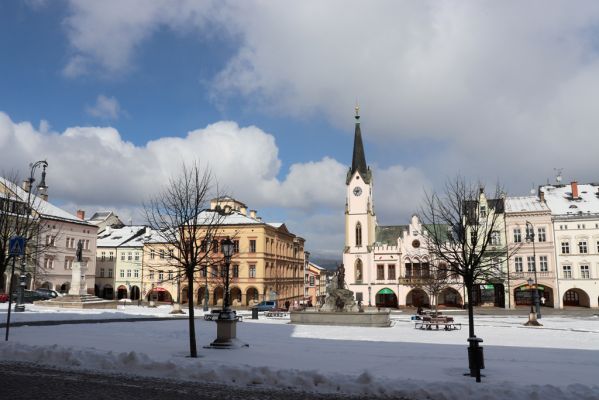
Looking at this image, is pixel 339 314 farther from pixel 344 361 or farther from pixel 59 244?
pixel 59 244

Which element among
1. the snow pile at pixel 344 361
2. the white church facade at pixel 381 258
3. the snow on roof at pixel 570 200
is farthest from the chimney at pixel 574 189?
the snow pile at pixel 344 361

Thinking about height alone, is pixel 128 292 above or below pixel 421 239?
below

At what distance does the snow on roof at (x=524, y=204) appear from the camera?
177ft

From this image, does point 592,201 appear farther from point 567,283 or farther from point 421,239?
point 421,239

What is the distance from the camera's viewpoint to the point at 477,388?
9477mm

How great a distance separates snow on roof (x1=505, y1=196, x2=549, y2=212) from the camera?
53.9 meters

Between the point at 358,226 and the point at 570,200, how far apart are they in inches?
977

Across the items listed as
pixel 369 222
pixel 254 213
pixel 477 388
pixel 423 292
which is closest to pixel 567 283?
pixel 423 292

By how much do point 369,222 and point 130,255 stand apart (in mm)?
35062

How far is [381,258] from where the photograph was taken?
60.2m

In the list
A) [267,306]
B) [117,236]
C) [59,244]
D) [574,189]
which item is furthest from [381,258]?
[117,236]

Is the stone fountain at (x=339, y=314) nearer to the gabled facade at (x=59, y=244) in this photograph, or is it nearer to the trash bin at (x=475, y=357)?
the trash bin at (x=475, y=357)

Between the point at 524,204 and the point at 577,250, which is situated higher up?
the point at 524,204

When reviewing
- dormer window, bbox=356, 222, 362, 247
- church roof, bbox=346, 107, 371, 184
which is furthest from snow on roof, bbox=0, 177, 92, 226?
church roof, bbox=346, 107, 371, 184
